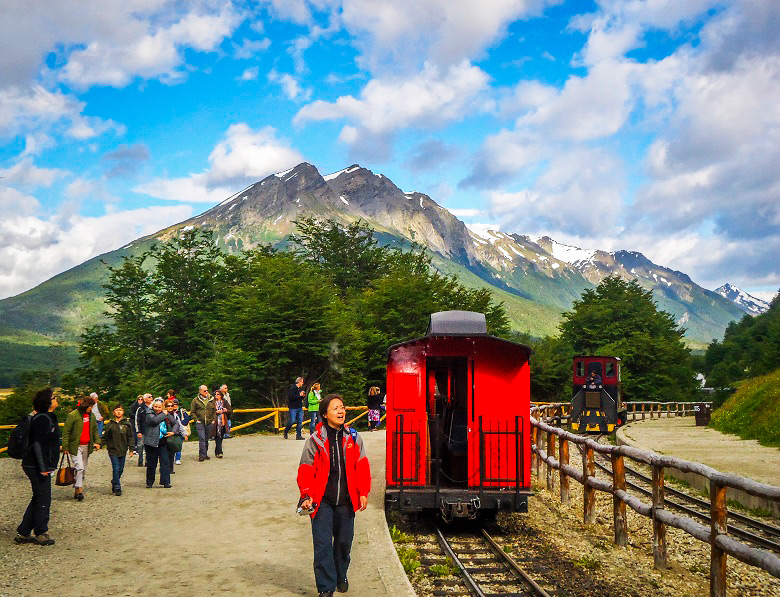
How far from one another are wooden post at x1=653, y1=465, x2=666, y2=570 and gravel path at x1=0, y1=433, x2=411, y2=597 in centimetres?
308

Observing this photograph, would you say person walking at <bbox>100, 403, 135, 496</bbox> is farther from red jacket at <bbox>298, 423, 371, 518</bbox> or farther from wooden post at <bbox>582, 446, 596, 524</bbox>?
wooden post at <bbox>582, 446, 596, 524</bbox>

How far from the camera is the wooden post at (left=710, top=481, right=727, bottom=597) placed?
6746mm

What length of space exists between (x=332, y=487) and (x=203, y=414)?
11794 mm

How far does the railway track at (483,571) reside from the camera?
7.72 m

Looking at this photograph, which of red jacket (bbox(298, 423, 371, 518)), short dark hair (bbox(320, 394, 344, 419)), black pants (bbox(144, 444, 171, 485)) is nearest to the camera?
red jacket (bbox(298, 423, 371, 518))

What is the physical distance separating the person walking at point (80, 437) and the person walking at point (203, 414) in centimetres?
450

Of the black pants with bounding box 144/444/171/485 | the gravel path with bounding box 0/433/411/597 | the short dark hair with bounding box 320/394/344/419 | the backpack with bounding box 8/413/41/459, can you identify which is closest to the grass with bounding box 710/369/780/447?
the gravel path with bounding box 0/433/411/597

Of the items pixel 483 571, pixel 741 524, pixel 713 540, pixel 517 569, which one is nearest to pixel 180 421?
pixel 483 571

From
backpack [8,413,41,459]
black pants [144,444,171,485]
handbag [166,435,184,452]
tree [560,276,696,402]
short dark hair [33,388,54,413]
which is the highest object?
tree [560,276,696,402]

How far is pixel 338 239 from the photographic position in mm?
60688

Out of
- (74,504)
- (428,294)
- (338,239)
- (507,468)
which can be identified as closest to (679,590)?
(507,468)

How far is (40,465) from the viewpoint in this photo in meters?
8.76

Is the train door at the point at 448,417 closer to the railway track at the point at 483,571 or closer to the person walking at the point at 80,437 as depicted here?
the railway track at the point at 483,571

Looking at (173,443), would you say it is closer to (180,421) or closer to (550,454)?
(180,421)
